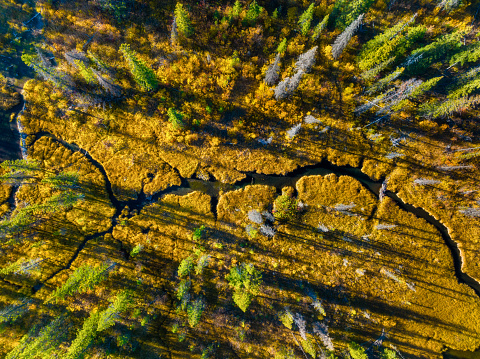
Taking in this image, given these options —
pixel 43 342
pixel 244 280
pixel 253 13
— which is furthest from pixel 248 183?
pixel 43 342

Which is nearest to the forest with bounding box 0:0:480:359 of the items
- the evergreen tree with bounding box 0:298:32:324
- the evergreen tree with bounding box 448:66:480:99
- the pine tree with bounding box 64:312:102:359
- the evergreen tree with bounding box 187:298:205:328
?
the evergreen tree with bounding box 0:298:32:324

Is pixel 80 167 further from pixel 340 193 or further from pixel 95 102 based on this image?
pixel 340 193

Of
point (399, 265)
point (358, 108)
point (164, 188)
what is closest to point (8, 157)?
point (164, 188)

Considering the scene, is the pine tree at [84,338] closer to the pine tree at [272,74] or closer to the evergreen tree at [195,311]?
the evergreen tree at [195,311]

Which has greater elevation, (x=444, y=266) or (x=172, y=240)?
(x=444, y=266)

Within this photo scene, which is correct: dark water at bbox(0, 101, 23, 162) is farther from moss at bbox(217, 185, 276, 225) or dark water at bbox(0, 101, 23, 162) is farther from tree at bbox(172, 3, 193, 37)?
moss at bbox(217, 185, 276, 225)
